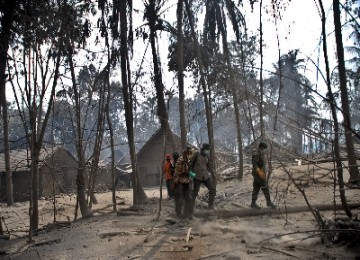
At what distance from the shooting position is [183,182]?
878cm

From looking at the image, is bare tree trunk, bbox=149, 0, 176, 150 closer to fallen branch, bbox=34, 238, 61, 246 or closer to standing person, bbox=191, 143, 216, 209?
standing person, bbox=191, 143, 216, 209

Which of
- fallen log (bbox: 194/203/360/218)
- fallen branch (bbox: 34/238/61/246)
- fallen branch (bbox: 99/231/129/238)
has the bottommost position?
fallen branch (bbox: 34/238/61/246)

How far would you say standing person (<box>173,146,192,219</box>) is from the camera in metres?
8.80

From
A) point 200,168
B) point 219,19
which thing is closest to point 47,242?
point 200,168

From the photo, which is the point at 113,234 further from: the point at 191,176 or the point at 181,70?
the point at 181,70

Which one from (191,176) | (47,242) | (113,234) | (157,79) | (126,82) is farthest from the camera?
(157,79)

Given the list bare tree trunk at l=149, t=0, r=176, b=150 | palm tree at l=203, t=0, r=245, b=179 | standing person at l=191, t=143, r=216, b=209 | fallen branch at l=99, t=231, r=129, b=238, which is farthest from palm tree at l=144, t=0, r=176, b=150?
fallen branch at l=99, t=231, r=129, b=238

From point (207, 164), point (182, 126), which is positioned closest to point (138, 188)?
point (182, 126)

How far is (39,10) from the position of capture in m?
9.14

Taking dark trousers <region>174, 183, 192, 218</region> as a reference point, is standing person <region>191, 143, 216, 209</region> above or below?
above

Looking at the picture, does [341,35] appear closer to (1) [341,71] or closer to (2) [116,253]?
(1) [341,71]

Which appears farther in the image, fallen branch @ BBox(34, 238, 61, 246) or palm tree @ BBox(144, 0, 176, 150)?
palm tree @ BBox(144, 0, 176, 150)

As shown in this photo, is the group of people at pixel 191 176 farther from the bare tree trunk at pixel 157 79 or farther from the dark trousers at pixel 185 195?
the bare tree trunk at pixel 157 79

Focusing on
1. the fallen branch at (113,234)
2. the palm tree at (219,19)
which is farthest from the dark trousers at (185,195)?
the palm tree at (219,19)
